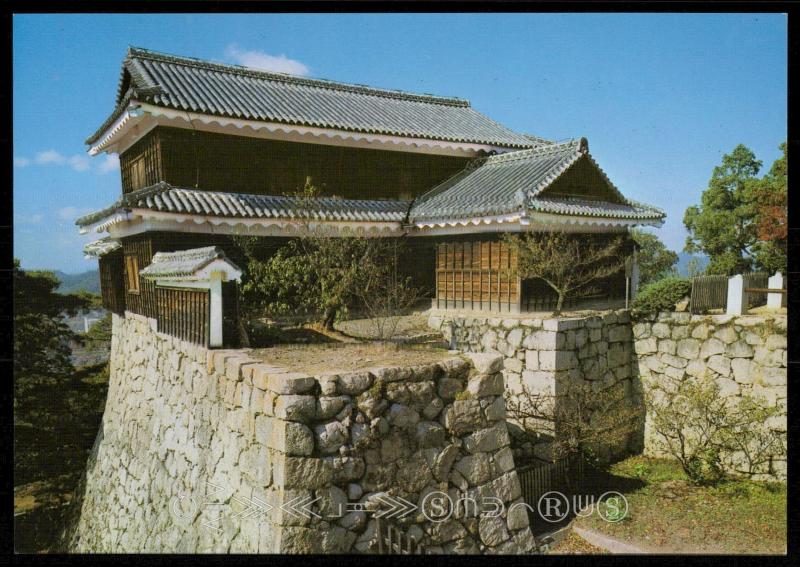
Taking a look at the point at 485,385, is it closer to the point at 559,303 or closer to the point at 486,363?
the point at 486,363

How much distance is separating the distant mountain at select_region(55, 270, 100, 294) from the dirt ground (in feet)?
32.7

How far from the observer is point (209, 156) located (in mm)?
9688

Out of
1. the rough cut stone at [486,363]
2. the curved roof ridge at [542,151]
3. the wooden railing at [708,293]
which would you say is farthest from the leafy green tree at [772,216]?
the rough cut stone at [486,363]

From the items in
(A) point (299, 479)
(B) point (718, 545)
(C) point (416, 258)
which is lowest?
(B) point (718, 545)

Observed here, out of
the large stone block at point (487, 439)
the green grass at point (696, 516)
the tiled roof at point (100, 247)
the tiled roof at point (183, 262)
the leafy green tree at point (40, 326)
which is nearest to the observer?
the large stone block at point (487, 439)

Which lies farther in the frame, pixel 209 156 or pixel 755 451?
pixel 209 156

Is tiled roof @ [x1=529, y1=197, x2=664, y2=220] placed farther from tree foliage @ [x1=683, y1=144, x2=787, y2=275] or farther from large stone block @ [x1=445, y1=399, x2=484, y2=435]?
large stone block @ [x1=445, y1=399, x2=484, y2=435]

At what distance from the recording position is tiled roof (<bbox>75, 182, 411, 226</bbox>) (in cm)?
841

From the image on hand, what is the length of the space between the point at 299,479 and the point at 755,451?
798 cm

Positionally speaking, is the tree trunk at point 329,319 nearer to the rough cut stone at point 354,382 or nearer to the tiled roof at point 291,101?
the rough cut stone at point 354,382

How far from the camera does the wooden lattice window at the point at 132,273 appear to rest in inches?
398

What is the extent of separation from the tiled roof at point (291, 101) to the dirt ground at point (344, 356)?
16.0ft
